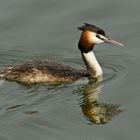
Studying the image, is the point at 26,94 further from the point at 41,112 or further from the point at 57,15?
the point at 57,15

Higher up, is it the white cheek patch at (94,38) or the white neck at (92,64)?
the white cheek patch at (94,38)

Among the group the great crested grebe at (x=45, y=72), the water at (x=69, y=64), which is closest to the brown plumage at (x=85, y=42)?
the great crested grebe at (x=45, y=72)

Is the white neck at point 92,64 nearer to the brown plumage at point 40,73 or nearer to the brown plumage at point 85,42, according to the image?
the brown plumage at point 85,42

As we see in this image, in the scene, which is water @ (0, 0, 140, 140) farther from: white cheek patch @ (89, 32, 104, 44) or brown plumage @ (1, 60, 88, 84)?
white cheek patch @ (89, 32, 104, 44)

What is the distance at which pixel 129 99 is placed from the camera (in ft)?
40.2

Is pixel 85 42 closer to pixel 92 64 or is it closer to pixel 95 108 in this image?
pixel 92 64

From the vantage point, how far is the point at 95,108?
39.7ft

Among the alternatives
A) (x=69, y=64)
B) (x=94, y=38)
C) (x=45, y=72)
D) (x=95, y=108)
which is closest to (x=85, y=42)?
(x=94, y=38)

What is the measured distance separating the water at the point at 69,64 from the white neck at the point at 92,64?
175 mm

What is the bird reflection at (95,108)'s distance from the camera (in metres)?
11.7

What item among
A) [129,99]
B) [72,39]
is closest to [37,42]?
[72,39]

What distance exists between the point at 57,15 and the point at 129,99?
14.4 ft

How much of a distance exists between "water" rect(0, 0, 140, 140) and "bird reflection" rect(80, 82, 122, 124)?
0.02 metres

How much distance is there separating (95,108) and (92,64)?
173cm
